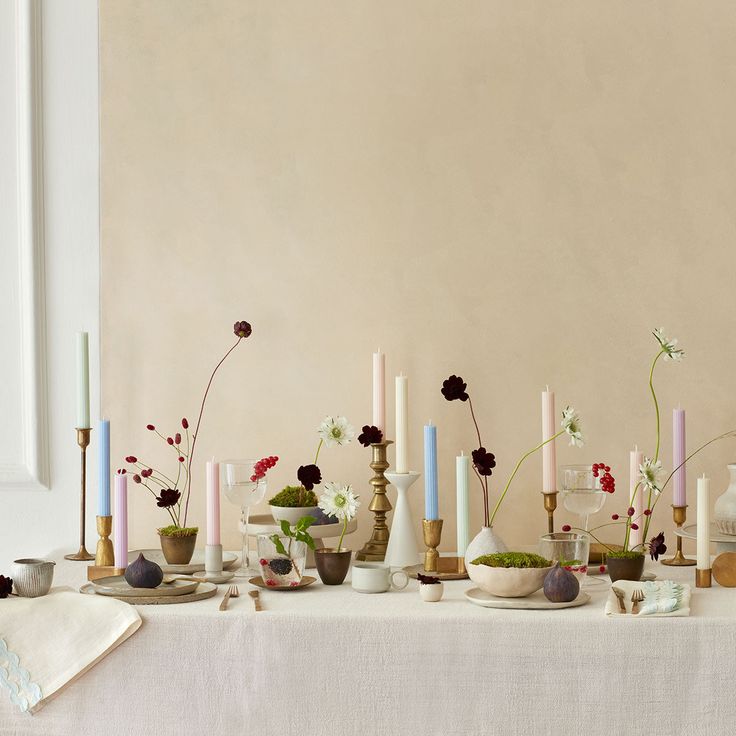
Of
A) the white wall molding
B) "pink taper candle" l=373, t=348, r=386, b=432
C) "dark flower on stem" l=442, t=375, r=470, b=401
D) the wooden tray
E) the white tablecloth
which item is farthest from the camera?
the white wall molding

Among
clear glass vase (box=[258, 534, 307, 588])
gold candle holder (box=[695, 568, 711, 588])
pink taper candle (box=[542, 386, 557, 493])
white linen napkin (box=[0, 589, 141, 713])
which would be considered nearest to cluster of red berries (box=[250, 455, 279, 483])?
clear glass vase (box=[258, 534, 307, 588])

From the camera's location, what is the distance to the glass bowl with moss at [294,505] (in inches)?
63.9

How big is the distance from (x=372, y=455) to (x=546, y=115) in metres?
0.71

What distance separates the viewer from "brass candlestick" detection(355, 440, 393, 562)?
1.67m

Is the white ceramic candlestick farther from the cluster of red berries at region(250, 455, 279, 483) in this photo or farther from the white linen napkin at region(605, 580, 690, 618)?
the white linen napkin at region(605, 580, 690, 618)

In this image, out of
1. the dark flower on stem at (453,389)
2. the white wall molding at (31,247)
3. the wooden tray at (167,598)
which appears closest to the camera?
the wooden tray at (167,598)

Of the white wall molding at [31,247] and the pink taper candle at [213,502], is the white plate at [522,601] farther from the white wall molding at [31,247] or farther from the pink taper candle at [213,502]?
the white wall molding at [31,247]

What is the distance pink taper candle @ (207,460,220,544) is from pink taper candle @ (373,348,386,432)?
0.33 meters

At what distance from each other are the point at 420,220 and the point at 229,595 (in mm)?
806

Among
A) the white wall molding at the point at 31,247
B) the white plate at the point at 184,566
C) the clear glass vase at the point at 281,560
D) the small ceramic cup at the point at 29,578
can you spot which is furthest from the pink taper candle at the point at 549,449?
the white wall molding at the point at 31,247

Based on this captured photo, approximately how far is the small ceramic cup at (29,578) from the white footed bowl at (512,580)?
629mm

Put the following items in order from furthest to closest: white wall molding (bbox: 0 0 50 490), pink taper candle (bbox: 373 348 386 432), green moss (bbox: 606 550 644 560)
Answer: white wall molding (bbox: 0 0 50 490) → pink taper candle (bbox: 373 348 386 432) → green moss (bbox: 606 550 644 560)

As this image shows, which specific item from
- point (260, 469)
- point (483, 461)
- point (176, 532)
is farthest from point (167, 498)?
point (483, 461)

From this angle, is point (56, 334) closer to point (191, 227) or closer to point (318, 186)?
point (191, 227)
